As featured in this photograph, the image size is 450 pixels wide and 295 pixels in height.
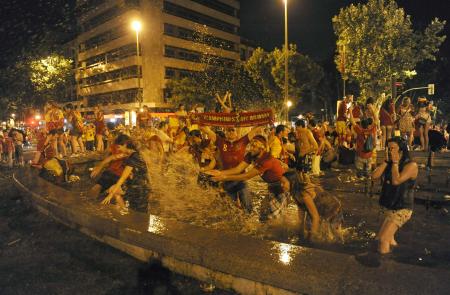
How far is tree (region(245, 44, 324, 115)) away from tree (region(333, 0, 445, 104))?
49.6 ft

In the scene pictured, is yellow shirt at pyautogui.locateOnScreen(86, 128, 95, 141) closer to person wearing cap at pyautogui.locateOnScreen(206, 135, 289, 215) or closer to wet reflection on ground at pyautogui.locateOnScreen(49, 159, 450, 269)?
wet reflection on ground at pyautogui.locateOnScreen(49, 159, 450, 269)

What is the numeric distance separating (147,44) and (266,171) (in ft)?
174

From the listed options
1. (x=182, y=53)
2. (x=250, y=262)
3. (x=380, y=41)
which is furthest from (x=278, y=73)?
(x=250, y=262)

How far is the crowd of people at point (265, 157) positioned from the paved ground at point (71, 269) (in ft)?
3.40

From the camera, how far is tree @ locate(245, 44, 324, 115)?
4672 cm

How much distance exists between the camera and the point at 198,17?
207ft

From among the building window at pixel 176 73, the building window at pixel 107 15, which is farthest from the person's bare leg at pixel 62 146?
the building window at pixel 107 15

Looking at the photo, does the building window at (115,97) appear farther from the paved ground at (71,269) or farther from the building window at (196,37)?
the paved ground at (71,269)

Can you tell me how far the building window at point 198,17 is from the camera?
58.5 meters

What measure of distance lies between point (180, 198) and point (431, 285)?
20.1 ft

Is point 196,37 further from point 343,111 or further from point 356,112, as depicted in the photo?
point 356,112

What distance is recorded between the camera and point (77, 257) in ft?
17.0

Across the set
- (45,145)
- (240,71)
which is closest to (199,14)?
(240,71)

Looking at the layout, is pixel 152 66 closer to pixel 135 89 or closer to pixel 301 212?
pixel 135 89
